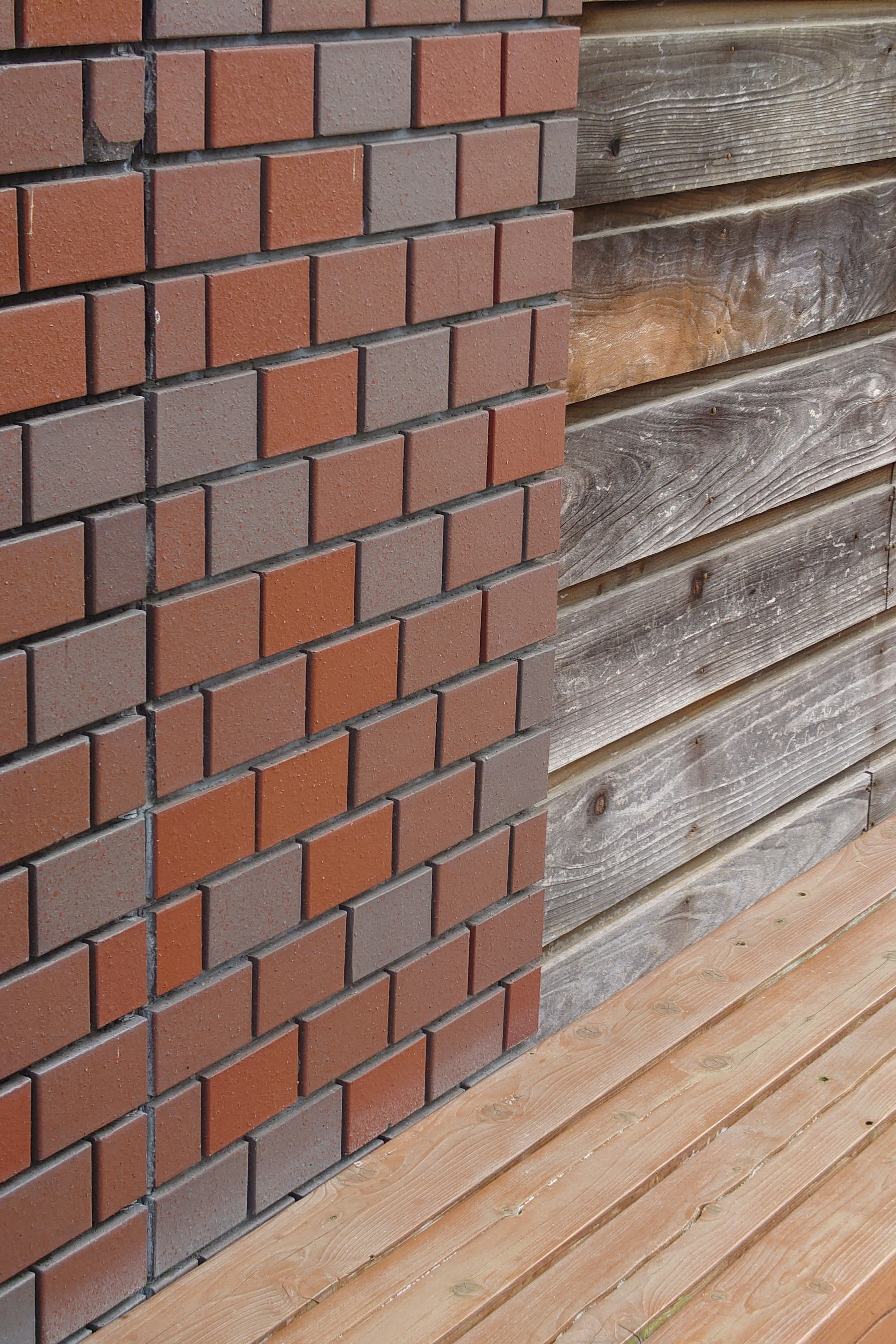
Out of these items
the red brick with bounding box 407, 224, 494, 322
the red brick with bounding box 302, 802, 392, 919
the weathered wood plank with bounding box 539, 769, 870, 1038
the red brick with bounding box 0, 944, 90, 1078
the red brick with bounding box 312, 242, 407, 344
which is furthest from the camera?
the weathered wood plank with bounding box 539, 769, 870, 1038

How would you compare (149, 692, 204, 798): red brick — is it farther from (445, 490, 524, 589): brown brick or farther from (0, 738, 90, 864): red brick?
(445, 490, 524, 589): brown brick

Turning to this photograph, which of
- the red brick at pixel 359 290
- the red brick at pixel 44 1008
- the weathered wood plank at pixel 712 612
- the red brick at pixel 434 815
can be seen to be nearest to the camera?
the red brick at pixel 44 1008

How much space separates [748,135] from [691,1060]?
53.0 inches

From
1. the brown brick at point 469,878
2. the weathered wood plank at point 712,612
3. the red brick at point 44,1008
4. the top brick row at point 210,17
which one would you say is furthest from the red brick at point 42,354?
the weathered wood plank at point 712,612

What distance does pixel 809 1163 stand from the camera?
2.30 meters

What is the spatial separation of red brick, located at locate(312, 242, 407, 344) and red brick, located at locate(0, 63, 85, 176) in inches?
13.5

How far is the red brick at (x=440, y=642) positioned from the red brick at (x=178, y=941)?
0.38m

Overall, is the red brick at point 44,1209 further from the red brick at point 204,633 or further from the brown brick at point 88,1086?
the red brick at point 204,633

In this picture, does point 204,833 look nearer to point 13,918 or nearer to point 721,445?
point 13,918

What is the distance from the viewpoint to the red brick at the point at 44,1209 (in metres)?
1.73

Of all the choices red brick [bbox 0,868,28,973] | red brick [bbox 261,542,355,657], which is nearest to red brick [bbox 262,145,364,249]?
red brick [bbox 261,542,355,657]

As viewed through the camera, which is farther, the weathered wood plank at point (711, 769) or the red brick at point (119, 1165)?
the weathered wood plank at point (711, 769)

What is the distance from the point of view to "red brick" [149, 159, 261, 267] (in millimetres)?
1599

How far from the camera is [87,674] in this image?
1653mm
